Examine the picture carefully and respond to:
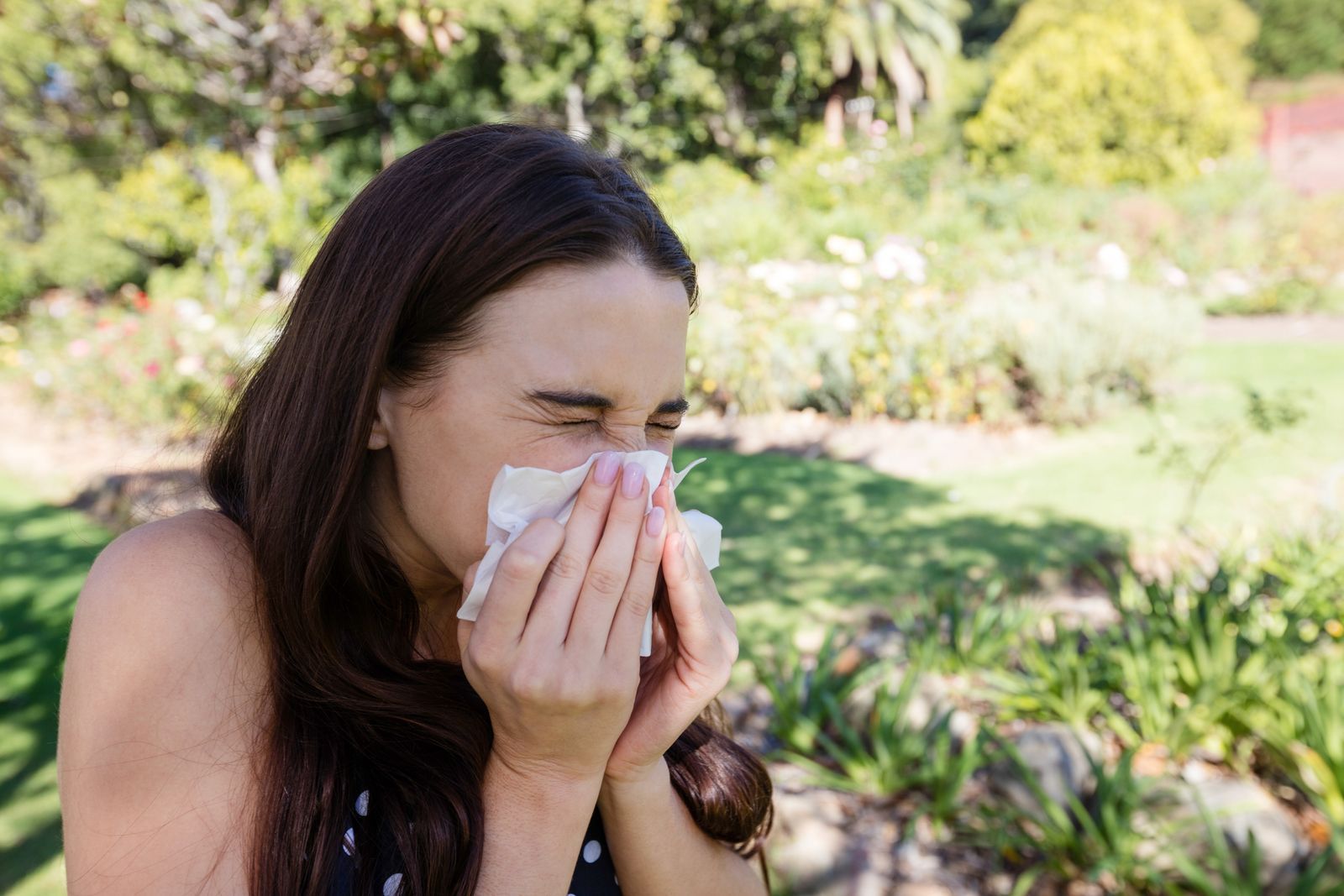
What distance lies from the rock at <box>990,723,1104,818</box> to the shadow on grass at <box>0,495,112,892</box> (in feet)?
8.20

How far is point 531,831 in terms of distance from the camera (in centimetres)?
126

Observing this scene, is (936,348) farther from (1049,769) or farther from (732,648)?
(732,648)

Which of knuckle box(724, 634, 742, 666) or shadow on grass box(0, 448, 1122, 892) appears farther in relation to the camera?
shadow on grass box(0, 448, 1122, 892)

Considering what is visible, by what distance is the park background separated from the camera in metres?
2.85

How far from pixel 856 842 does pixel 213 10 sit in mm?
15766

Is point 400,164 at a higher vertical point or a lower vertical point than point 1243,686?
higher

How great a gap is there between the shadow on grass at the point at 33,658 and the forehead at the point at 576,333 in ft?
3.90

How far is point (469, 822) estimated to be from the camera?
1.25 m

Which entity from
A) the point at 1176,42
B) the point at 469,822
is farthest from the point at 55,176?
the point at 469,822

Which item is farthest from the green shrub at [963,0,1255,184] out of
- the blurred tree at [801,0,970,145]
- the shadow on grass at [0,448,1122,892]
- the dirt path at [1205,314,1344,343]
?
the shadow on grass at [0,448,1122,892]

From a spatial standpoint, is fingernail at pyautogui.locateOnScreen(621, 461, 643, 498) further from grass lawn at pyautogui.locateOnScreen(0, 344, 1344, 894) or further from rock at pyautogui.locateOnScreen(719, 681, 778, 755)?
grass lawn at pyautogui.locateOnScreen(0, 344, 1344, 894)

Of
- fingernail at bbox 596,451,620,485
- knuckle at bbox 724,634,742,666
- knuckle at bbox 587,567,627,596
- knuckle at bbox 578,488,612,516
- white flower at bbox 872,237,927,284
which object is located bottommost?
white flower at bbox 872,237,927,284

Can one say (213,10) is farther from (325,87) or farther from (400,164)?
(400,164)

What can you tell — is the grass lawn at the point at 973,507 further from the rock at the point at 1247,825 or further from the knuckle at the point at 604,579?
the knuckle at the point at 604,579
